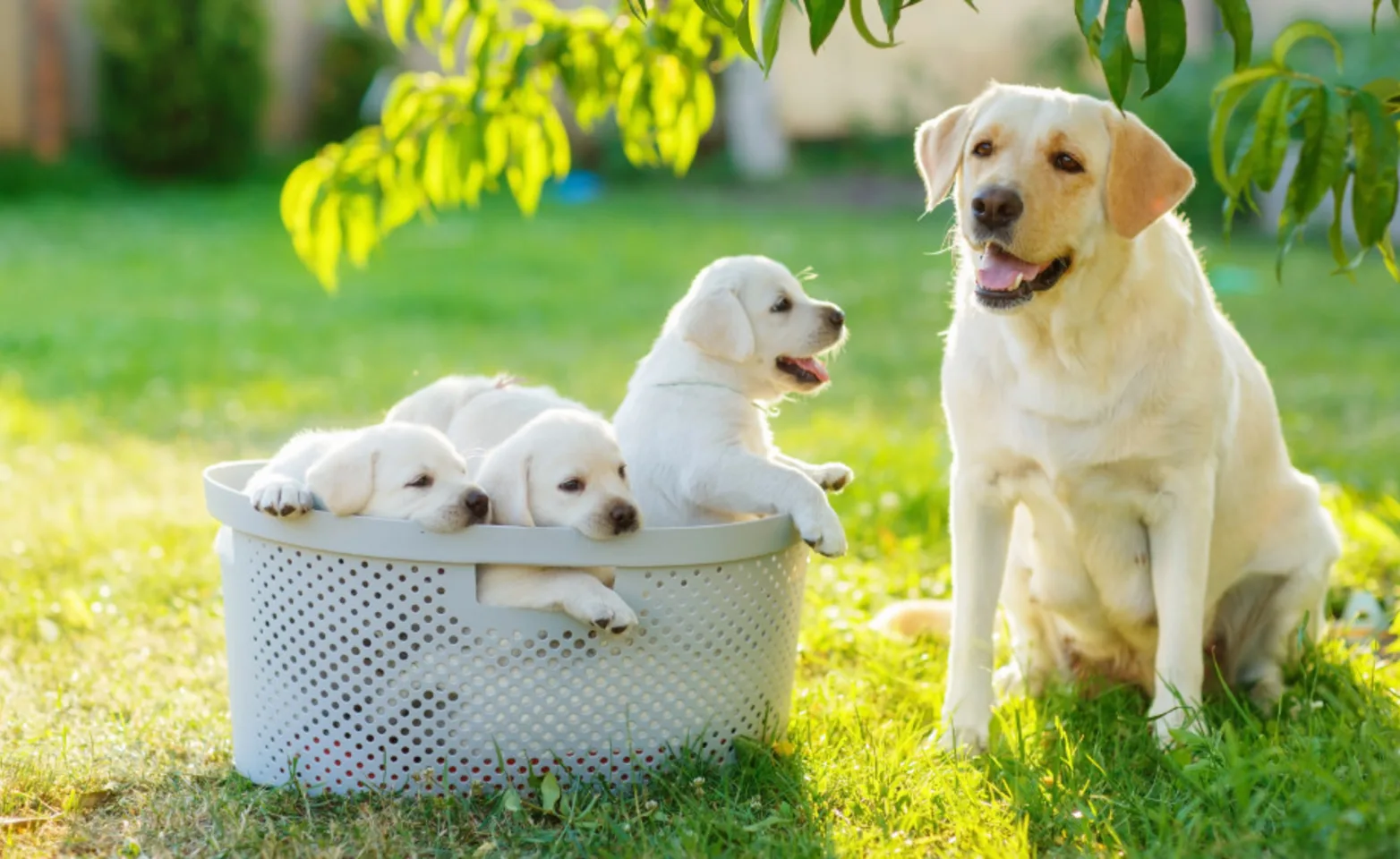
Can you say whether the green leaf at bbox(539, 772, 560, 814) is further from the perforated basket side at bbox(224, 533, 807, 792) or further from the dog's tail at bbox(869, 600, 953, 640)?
the dog's tail at bbox(869, 600, 953, 640)

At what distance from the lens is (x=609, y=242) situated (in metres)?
12.3

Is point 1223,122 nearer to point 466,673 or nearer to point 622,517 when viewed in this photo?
point 622,517

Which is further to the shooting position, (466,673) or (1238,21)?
(466,673)

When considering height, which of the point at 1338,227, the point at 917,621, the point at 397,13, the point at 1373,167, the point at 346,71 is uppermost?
the point at 397,13

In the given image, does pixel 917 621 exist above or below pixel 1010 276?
below

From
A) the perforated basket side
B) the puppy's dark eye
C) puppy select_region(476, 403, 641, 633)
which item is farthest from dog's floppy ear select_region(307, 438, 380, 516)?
the puppy's dark eye

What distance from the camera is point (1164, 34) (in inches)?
82.8

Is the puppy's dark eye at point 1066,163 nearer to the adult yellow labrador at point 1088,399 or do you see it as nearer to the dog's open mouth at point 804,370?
the adult yellow labrador at point 1088,399

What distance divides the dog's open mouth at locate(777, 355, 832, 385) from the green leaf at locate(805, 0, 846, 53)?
3.94ft

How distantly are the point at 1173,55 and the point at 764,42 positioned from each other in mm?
596

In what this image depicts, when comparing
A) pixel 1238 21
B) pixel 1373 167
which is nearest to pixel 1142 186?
pixel 1373 167

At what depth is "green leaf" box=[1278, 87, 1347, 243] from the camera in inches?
103

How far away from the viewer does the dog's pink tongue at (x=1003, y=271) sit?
2811mm

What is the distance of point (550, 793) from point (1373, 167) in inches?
73.6
